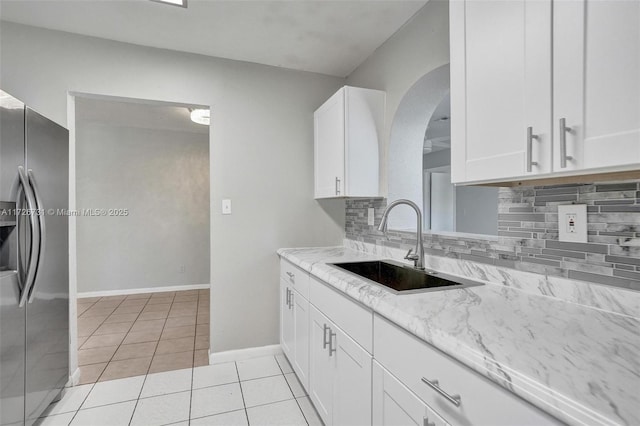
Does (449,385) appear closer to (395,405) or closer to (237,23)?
(395,405)

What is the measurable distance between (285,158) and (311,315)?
4.51 ft

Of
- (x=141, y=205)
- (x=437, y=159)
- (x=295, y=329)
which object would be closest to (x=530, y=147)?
(x=295, y=329)

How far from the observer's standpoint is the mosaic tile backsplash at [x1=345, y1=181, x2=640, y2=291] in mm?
1015

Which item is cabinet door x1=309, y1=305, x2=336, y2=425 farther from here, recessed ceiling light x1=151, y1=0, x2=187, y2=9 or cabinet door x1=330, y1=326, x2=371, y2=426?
recessed ceiling light x1=151, y1=0, x2=187, y2=9

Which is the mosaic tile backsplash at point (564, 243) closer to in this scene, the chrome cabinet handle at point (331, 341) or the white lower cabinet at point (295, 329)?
the chrome cabinet handle at point (331, 341)

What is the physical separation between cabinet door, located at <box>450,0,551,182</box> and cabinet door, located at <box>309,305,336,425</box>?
3.39 feet

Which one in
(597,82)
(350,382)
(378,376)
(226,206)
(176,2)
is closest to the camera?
(597,82)

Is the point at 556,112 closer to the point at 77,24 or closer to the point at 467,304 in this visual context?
the point at 467,304

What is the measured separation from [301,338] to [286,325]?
405mm

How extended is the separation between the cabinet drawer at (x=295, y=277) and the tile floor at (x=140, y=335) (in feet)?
3.11

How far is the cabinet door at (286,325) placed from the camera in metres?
2.28

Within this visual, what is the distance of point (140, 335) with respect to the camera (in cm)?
308

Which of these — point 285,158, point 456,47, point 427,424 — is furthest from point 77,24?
point 427,424

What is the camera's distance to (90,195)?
Result: 14.4ft
